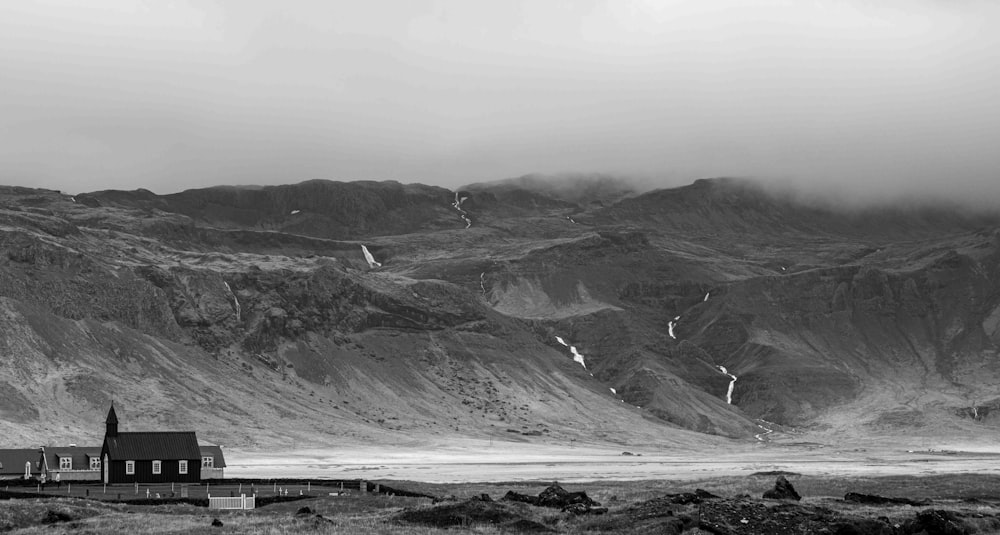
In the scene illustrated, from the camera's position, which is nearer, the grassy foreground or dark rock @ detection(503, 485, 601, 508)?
the grassy foreground

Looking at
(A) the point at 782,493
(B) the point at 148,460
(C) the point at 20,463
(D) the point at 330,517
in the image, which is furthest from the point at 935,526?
(C) the point at 20,463

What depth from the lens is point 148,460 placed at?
99438 millimetres

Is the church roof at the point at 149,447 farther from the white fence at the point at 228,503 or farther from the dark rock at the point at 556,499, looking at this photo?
the dark rock at the point at 556,499

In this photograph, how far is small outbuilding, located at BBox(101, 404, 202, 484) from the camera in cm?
9888

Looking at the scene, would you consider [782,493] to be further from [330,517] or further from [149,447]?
[149,447]

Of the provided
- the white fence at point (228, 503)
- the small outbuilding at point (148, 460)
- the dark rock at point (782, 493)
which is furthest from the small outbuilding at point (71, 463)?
the dark rock at point (782, 493)

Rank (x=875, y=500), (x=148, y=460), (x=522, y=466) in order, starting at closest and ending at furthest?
(x=875, y=500) → (x=148, y=460) → (x=522, y=466)

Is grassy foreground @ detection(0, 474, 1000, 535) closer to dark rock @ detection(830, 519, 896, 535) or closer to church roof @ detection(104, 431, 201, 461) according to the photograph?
dark rock @ detection(830, 519, 896, 535)

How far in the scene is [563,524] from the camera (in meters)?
64.4

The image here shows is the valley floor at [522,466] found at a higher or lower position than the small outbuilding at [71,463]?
lower

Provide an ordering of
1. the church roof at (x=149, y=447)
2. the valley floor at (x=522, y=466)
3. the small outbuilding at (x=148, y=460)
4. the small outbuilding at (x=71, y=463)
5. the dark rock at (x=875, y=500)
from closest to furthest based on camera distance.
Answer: the dark rock at (x=875, y=500)
the small outbuilding at (x=148, y=460)
the church roof at (x=149, y=447)
the small outbuilding at (x=71, y=463)
the valley floor at (x=522, y=466)

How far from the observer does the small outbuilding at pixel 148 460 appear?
98875 millimetres

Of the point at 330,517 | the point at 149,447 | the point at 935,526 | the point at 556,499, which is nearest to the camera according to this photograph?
the point at 935,526

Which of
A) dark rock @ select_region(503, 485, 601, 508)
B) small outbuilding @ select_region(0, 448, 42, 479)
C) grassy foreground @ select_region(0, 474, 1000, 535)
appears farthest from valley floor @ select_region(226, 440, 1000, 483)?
dark rock @ select_region(503, 485, 601, 508)
